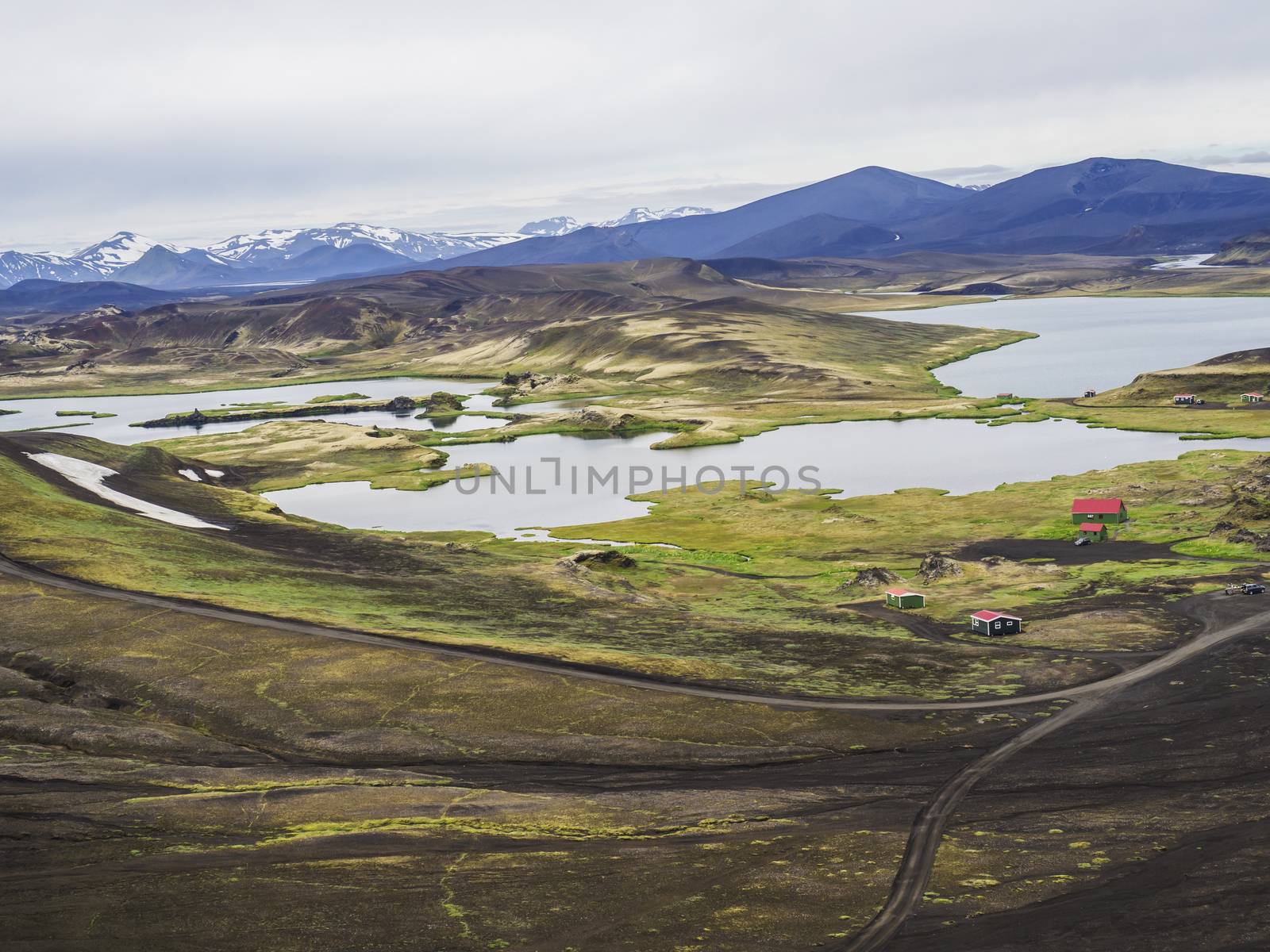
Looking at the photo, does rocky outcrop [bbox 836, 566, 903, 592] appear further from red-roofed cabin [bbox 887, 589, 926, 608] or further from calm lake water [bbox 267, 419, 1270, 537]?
calm lake water [bbox 267, 419, 1270, 537]

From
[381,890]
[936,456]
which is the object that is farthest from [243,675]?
[936,456]

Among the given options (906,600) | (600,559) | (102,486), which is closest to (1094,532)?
(906,600)

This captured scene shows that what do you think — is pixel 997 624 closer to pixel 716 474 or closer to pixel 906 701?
pixel 906 701

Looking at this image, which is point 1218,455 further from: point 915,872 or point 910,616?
point 915,872

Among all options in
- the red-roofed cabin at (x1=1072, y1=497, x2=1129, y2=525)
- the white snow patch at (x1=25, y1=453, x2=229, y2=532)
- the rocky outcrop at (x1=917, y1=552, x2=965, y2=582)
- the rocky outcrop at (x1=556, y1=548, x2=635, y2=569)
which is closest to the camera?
the rocky outcrop at (x1=917, y1=552, x2=965, y2=582)

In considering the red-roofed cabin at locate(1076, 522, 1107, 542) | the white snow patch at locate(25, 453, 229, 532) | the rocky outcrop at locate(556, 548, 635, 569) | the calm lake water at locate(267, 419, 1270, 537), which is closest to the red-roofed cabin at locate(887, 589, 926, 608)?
the red-roofed cabin at locate(1076, 522, 1107, 542)

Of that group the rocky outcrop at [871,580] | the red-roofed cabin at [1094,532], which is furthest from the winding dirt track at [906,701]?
the red-roofed cabin at [1094,532]
